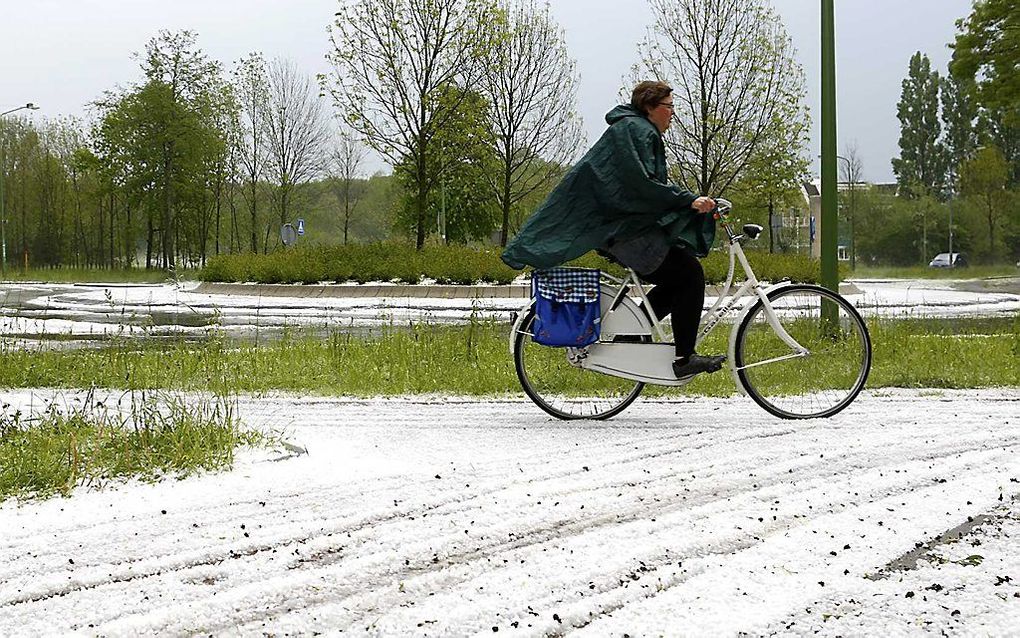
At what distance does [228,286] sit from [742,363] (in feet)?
71.3

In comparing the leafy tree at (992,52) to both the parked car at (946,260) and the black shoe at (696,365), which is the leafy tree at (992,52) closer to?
the black shoe at (696,365)

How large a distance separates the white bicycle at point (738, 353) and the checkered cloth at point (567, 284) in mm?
97

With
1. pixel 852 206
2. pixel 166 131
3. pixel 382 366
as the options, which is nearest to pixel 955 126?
pixel 852 206

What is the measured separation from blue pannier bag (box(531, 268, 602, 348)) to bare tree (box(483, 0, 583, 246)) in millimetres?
26322

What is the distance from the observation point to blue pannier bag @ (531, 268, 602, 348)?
5918 millimetres

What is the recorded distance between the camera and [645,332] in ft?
19.6

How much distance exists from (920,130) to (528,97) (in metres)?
57.1

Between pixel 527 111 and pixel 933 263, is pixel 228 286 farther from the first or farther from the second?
pixel 933 263

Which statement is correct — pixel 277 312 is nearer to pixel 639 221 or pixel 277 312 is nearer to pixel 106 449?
pixel 639 221

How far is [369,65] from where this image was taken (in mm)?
26906

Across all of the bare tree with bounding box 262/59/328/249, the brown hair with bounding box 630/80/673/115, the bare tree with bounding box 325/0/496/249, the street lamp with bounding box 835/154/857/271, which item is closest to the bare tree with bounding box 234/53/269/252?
the bare tree with bounding box 262/59/328/249

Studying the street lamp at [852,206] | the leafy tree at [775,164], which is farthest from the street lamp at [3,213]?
the street lamp at [852,206]

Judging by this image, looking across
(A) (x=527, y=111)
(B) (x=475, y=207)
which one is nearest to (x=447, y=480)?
(A) (x=527, y=111)

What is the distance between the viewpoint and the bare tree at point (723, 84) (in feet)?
93.4
